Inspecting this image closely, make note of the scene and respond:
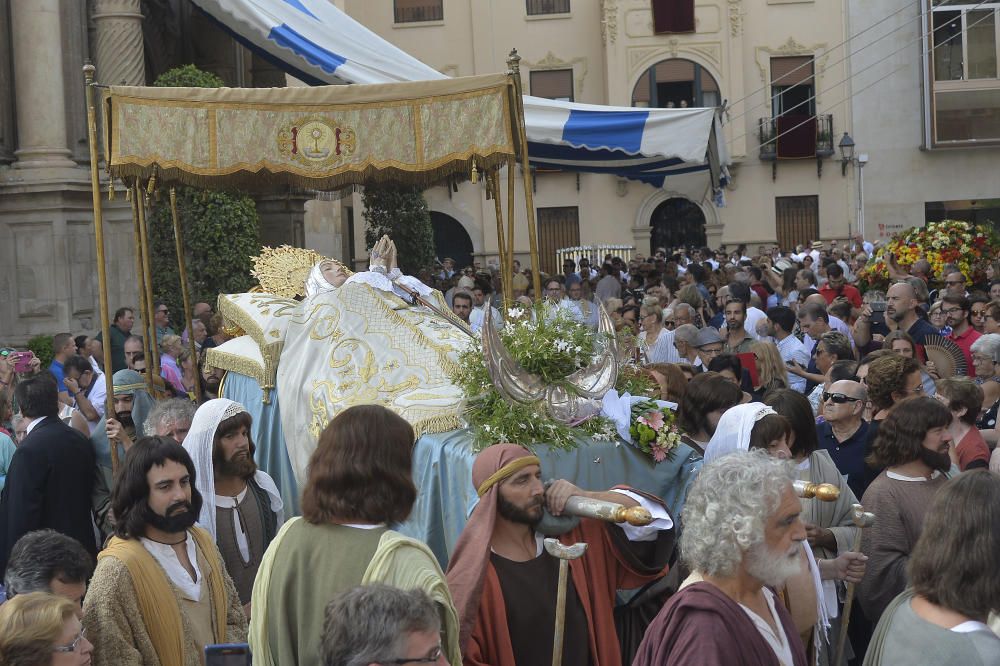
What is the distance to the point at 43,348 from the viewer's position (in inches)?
555

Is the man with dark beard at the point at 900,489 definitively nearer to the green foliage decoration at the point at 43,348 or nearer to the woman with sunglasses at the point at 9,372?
the woman with sunglasses at the point at 9,372

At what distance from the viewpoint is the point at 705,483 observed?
11.1 feet

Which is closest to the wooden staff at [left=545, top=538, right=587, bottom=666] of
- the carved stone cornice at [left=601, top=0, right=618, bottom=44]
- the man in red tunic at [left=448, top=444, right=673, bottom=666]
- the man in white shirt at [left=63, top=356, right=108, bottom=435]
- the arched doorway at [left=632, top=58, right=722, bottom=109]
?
the man in red tunic at [left=448, top=444, right=673, bottom=666]

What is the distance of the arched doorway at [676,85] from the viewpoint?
33.8m

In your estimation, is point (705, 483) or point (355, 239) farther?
point (355, 239)

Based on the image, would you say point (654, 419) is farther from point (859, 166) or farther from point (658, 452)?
point (859, 166)

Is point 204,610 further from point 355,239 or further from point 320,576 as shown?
point 355,239

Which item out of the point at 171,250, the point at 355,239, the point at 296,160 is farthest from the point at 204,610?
the point at 355,239

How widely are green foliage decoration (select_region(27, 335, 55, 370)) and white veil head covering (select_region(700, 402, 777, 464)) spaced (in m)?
10.5

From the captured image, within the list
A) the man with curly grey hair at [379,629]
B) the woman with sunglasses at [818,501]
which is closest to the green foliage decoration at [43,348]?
the woman with sunglasses at [818,501]

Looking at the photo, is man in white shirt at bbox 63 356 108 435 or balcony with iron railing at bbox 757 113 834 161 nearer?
man in white shirt at bbox 63 356 108 435

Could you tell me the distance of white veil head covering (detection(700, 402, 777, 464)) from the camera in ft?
16.2

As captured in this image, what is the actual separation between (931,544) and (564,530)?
1.26 meters

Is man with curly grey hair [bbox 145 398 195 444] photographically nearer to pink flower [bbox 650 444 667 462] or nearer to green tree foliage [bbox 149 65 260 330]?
pink flower [bbox 650 444 667 462]
